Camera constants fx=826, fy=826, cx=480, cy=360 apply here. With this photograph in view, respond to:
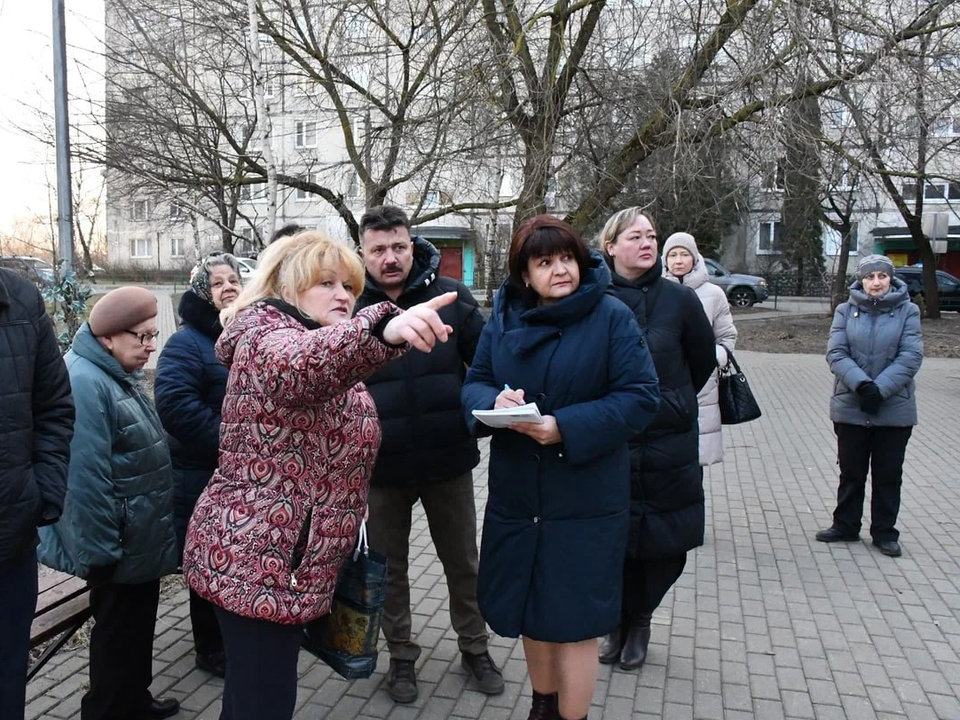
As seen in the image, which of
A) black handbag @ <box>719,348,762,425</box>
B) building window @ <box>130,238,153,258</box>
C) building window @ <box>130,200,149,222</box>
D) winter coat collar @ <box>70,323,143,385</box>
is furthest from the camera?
building window @ <box>130,238,153,258</box>

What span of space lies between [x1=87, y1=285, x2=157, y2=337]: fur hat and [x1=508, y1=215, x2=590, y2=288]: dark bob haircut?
4.49 ft

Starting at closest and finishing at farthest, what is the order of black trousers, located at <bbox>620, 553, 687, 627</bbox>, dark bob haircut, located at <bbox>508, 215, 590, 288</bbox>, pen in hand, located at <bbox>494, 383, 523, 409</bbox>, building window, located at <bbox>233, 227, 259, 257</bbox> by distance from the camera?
pen in hand, located at <bbox>494, 383, 523, 409</bbox> < dark bob haircut, located at <bbox>508, 215, 590, 288</bbox> < black trousers, located at <bbox>620, 553, 687, 627</bbox> < building window, located at <bbox>233, 227, 259, 257</bbox>

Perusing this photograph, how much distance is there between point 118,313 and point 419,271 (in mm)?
1171

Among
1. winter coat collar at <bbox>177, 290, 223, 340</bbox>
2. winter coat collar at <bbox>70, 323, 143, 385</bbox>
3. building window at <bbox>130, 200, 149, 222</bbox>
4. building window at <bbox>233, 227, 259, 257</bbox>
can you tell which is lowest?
winter coat collar at <bbox>70, 323, 143, 385</bbox>

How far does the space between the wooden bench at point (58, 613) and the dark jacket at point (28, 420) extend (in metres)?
0.87

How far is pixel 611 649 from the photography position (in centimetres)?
374

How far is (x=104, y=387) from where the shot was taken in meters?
2.92

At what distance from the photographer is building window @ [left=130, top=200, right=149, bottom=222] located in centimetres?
1227

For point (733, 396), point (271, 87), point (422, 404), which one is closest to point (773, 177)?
point (733, 396)

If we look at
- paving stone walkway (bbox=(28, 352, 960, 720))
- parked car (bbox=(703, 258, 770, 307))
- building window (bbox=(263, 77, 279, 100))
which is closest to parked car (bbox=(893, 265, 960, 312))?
parked car (bbox=(703, 258, 770, 307))

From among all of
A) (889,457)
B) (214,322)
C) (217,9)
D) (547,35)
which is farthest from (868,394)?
(217,9)

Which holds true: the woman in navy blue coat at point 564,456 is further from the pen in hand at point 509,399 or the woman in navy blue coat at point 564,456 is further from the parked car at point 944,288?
the parked car at point 944,288

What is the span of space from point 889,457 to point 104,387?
4.45m

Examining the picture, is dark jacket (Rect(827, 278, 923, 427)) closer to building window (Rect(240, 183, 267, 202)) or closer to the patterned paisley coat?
the patterned paisley coat
